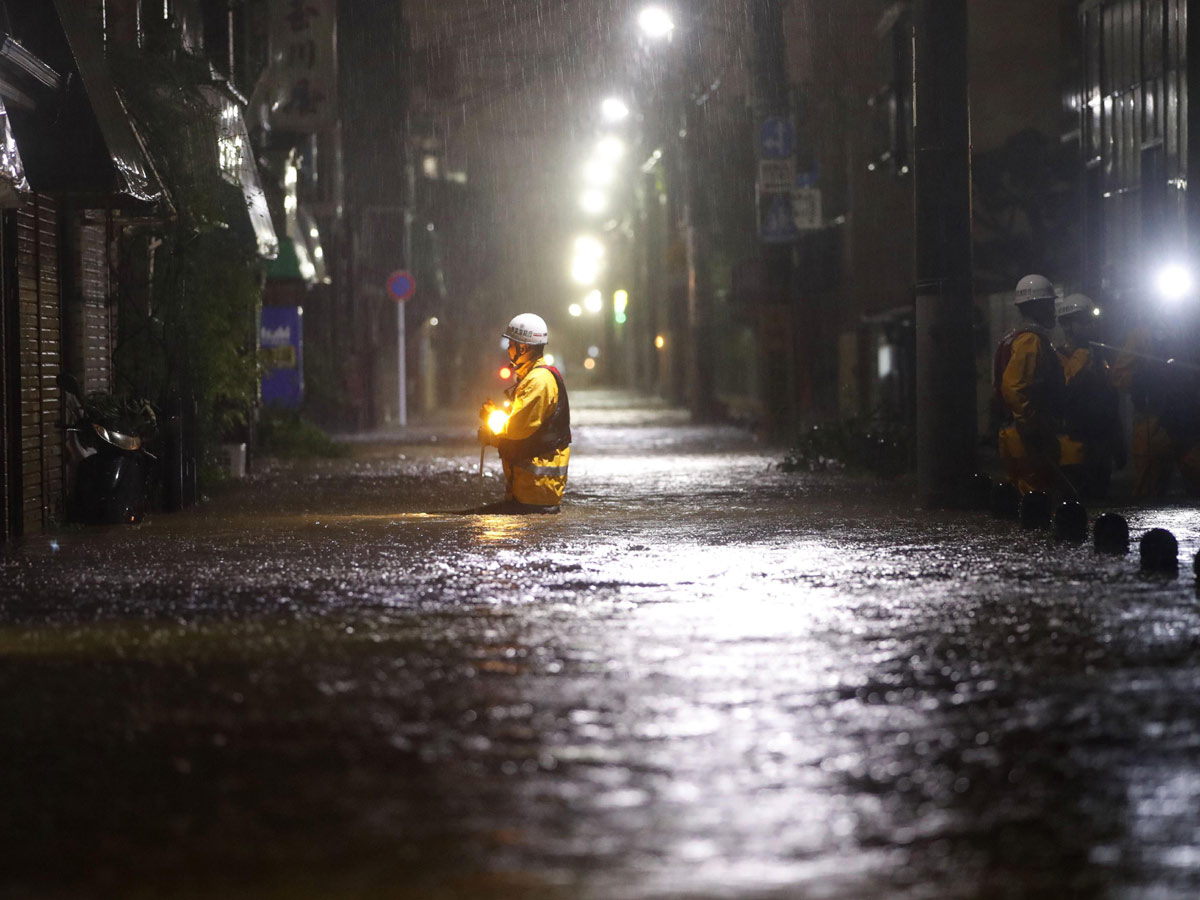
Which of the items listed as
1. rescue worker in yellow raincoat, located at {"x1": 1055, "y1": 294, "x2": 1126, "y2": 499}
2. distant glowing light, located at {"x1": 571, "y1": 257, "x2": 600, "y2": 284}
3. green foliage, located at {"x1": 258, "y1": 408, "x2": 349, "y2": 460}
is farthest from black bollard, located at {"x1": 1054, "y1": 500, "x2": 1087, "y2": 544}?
distant glowing light, located at {"x1": 571, "y1": 257, "x2": 600, "y2": 284}

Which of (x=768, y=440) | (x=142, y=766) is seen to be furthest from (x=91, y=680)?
(x=768, y=440)

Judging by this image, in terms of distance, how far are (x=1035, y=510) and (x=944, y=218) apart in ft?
12.8

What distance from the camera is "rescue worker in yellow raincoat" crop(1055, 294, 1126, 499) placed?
56.1ft

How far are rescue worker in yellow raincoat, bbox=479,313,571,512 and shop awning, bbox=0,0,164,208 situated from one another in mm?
3760

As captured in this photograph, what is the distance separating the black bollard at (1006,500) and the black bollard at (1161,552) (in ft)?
13.7

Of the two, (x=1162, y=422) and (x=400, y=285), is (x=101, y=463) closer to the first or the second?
(x=1162, y=422)

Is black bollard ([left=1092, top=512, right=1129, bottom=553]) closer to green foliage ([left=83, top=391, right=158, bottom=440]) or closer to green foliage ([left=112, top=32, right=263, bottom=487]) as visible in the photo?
green foliage ([left=83, top=391, right=158, bottom=440])

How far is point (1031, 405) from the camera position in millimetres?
15773

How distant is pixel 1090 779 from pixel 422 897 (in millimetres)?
2271

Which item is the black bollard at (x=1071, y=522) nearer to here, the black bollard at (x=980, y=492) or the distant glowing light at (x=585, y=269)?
the black bollard at (x=980, y=492)

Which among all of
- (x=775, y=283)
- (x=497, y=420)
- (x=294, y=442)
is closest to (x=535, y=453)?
(x=497, y=420)

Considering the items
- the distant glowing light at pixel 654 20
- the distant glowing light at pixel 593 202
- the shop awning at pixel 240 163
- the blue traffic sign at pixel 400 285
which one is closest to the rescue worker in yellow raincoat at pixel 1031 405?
the shop awning at pixel 240 163

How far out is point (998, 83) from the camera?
32.1 meters

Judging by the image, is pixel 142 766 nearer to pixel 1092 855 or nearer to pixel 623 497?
pixel 1092 855
